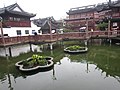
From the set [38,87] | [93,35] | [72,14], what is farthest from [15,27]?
[72,14]

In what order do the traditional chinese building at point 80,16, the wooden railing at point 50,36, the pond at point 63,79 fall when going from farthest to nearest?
1. the traditional chinese building at point 80,16
2. the wooden railing at point 50,36
3. the pond at point 63,79

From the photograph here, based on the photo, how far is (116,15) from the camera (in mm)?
24797

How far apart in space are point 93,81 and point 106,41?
18.7m

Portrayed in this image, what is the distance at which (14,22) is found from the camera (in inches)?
928

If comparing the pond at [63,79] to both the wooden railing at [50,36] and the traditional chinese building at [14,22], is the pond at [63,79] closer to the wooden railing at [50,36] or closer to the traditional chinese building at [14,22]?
the wooden railing at [50,36]

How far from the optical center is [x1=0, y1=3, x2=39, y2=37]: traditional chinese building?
72.5ft

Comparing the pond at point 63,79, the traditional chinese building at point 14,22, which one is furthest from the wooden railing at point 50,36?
the traditional chinese building at point 14,22

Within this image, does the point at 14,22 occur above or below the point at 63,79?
above

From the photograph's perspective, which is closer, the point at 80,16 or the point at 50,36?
the point at 50,36

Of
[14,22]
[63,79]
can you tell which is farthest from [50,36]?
[63,79]

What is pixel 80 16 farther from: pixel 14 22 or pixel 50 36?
pixel 50 36

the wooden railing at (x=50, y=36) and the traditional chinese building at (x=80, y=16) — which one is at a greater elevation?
the traditional chinese building at (x=80, y=16)

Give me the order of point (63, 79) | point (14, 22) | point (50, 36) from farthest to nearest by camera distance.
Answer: point (14, 22)
point (50, 36)
point (63, 79)

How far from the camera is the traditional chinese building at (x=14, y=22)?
2209 cm
